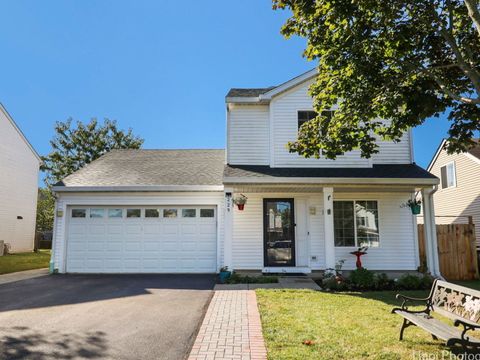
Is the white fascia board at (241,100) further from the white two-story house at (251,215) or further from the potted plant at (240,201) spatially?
the potted plant at (240,201)

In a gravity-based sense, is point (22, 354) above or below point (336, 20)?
below

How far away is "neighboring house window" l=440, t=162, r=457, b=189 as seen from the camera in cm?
1845

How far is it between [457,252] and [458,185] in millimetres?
8819

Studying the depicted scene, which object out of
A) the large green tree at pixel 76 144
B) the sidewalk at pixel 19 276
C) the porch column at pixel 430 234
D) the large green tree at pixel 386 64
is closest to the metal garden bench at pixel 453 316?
the large green tree at pixel 386 64

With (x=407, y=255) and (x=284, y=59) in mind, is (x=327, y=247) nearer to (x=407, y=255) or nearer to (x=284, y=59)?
(x=407, y=255)

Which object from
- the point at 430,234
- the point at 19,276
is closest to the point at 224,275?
the point at 430,234

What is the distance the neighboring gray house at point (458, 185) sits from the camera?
16609mm

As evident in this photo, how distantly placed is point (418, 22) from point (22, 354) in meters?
9.29

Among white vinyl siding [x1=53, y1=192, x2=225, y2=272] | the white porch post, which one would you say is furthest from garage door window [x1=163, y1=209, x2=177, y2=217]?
the white porch post

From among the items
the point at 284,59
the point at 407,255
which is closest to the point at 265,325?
the point at 407,255

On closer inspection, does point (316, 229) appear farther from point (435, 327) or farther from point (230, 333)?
point (435, 327)

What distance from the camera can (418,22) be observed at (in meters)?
7.15

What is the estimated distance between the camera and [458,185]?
18.0 metres

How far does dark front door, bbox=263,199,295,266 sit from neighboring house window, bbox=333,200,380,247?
1.60 metres
